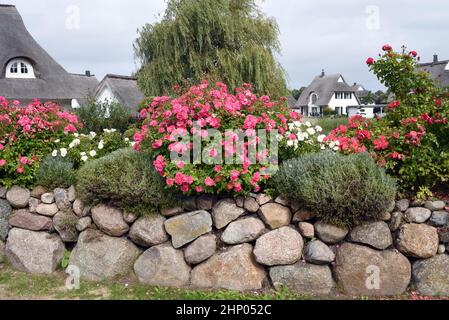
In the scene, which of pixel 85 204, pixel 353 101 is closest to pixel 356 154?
pixel 85 204

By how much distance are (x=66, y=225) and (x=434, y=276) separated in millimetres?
3811

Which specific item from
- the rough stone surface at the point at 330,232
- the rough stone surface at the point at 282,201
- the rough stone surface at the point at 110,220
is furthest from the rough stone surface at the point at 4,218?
the rough stone surface at the point at 330,232

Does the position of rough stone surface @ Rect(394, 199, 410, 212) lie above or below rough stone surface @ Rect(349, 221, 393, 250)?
above

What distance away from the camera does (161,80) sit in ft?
48.0

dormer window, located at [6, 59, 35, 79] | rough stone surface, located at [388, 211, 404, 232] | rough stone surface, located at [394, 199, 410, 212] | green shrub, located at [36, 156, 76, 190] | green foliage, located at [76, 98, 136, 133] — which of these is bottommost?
rough stone surface, located at [388, 211, 404, 232]

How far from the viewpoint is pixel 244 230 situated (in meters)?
4.13

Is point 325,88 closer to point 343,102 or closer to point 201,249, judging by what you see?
point 343,102

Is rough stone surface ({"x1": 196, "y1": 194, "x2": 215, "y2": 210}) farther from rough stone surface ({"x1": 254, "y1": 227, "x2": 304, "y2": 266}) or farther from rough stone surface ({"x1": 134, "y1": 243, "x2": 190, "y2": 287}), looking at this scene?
rough stone surface ({"x1": 254, "y1": 227, "x2": 304, "y2": 266})

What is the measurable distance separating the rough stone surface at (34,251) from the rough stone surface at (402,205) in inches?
143

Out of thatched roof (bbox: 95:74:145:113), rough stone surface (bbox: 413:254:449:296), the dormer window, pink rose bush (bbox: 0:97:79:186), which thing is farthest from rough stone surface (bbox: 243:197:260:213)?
the dormer window

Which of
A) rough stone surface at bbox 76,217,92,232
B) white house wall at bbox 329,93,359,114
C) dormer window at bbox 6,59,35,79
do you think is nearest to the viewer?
rough stone surface at bbox 76,217,92,232

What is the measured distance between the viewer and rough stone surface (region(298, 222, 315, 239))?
4.08m

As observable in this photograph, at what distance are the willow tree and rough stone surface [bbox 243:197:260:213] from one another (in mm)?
10144
